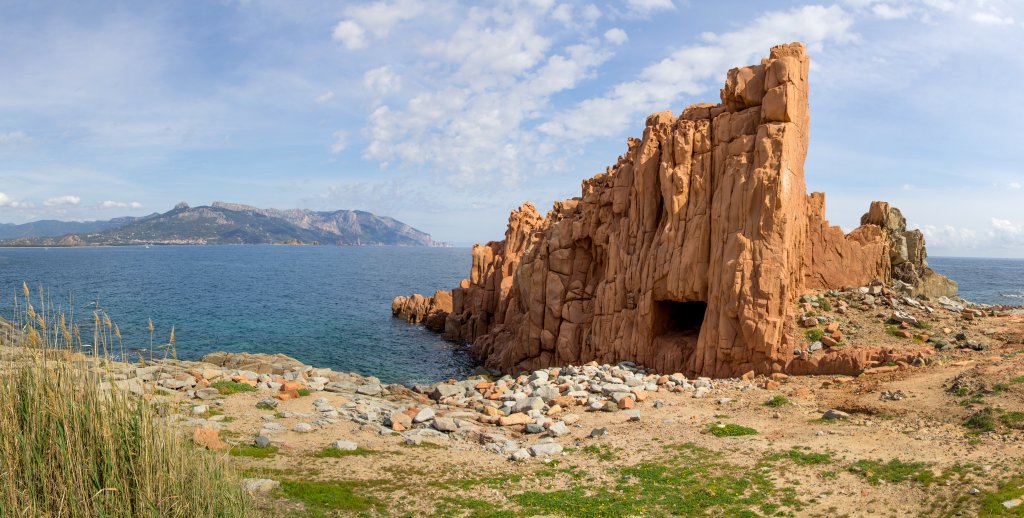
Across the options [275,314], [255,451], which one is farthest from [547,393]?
[275,314]

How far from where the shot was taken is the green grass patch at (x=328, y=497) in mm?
15602

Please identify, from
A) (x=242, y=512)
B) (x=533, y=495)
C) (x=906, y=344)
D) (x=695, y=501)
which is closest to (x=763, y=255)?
(x=906, y=344)

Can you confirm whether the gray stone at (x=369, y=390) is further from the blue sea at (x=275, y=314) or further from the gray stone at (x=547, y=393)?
the blue sea at (x=275, y=314)

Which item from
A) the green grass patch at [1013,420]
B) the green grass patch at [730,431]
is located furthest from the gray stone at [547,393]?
the green grass patch at [1013,420]

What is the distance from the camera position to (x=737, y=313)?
3066 centimetres

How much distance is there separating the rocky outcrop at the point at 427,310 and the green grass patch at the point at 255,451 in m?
50.4

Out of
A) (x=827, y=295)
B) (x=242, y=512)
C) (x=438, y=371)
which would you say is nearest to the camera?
(x=242, y=512)

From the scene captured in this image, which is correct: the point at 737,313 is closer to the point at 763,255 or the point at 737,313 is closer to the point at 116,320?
the point at 763,255

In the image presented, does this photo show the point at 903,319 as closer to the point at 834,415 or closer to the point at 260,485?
the point at 834,415

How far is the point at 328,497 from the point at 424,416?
9309 millimetres

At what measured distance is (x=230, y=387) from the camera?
28.8 m

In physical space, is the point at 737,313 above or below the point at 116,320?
above

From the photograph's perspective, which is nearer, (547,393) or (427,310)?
(547,393)

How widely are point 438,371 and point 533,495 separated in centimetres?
3408
